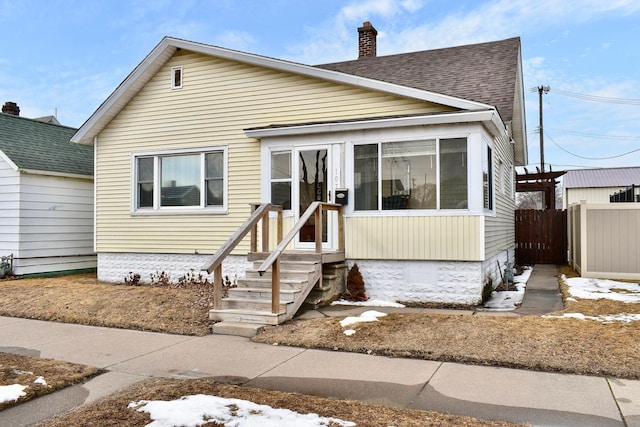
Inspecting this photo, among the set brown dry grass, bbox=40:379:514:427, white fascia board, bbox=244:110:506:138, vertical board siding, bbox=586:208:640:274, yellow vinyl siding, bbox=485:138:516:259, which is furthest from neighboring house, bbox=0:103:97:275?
vertical board siding, bbox=586:208:640:274

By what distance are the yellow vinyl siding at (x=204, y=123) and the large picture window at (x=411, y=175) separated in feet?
2.85

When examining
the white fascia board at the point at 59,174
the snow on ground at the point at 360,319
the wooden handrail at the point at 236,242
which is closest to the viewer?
the snow on ground at the point at 360,319

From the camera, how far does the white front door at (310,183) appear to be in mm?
9484

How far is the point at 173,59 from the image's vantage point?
11.2 meters

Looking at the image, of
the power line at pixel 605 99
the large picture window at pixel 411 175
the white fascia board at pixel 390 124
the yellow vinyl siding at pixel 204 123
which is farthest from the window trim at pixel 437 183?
the power line at pixel 605 99

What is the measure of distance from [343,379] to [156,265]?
7.68 metres

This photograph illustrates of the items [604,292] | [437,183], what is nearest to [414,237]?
[437,183]

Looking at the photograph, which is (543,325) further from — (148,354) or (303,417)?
(148,354)

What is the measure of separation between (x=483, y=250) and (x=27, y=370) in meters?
6.74

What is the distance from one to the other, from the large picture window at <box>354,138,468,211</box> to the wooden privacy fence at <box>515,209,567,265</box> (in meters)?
8.71

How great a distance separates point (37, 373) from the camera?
4977 millimetres

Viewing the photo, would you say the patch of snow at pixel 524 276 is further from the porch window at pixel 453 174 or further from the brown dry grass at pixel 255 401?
the brown dry grass at pixel 255 401

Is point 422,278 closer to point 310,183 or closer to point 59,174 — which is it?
point 310,183

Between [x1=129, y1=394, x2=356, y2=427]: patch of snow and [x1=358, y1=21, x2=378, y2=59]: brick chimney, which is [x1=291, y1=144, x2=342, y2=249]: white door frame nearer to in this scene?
[x1=129, y1=394, x2=356, y2=427]: patch of snow
